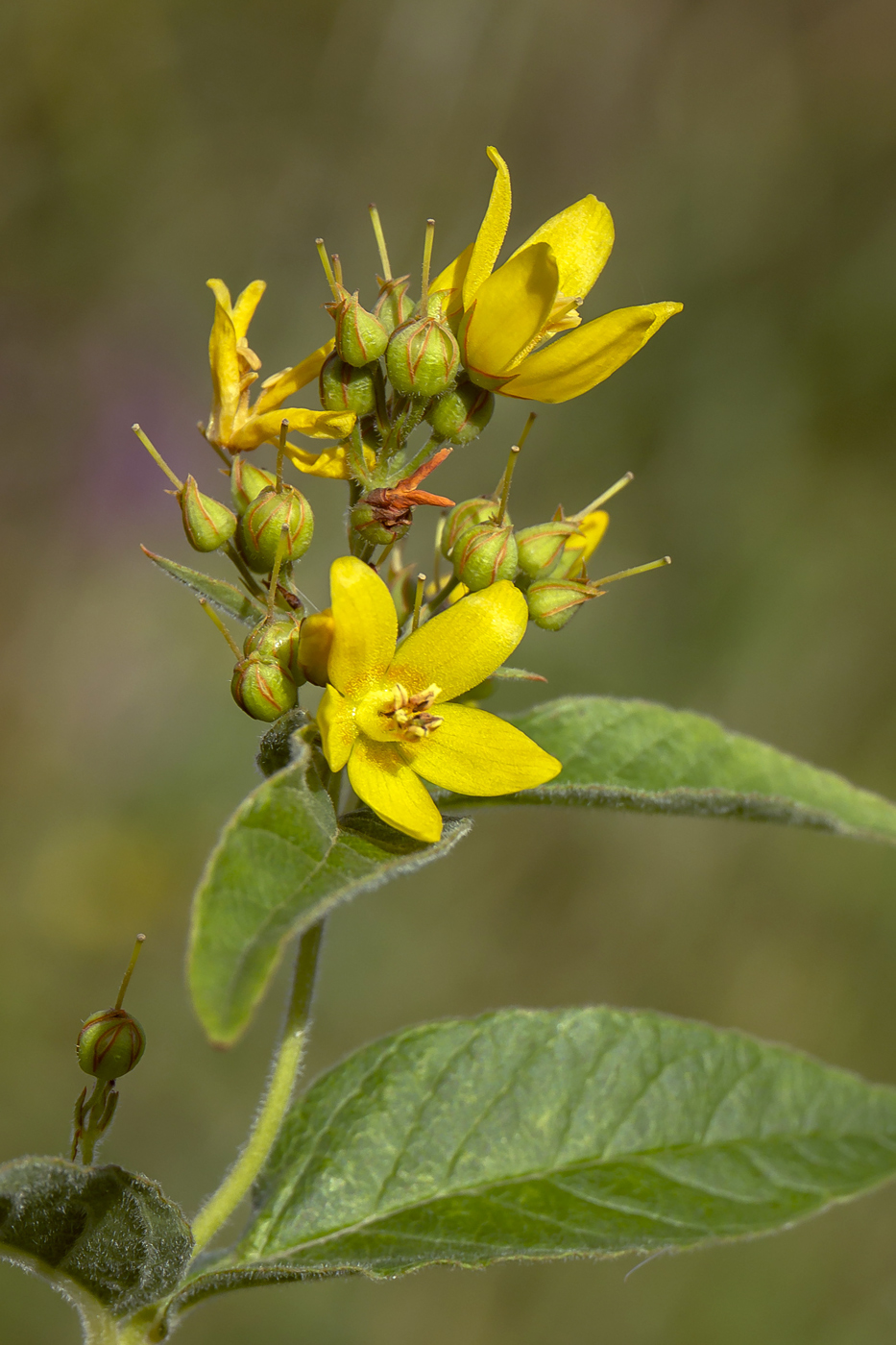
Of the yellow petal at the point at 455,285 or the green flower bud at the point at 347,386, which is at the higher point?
the yellow petal at the point at 455,285

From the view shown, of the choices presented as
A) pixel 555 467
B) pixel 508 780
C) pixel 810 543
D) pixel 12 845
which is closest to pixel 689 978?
pixel 810 543

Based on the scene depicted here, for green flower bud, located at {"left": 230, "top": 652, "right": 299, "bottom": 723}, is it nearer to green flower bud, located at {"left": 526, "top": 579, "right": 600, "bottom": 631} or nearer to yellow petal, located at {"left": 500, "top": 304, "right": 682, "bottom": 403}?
green flower bud, located at {"left": 526, "top": 579, "right": 600, "bottom": 631}

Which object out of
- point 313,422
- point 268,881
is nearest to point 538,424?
point 313,422

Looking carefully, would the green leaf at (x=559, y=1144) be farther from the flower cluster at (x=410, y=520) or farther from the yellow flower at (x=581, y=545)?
the yellow flower at (x=581, y=545)

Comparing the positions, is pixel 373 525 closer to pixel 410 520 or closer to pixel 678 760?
pixel 410 520

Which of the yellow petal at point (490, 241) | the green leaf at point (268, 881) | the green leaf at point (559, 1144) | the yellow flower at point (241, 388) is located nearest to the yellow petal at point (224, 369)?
the yellow flower at point (241, 388)

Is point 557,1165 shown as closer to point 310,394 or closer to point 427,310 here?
point 427,310
